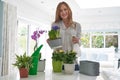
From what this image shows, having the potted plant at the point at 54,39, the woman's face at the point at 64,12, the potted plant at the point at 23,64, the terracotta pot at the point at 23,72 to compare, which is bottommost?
the terracotta pot at the point at 23,72

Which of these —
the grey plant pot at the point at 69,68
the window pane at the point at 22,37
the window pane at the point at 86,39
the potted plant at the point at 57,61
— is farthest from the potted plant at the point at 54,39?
the window pane at the point at 86,39

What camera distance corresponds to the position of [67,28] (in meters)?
1.46

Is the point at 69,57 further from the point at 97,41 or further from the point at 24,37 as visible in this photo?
the point at 97,41

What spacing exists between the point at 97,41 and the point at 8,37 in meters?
4.76

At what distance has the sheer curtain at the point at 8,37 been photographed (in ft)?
13.9

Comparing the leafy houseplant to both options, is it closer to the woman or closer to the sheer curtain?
the woman

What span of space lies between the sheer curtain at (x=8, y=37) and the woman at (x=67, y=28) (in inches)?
119

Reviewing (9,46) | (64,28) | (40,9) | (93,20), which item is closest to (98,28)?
(93,20)

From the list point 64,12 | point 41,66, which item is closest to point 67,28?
point 64,12

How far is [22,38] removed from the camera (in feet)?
18.5

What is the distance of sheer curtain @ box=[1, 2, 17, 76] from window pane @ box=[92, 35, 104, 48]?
14.4ft

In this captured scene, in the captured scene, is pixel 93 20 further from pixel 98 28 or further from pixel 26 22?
pixel 26 22

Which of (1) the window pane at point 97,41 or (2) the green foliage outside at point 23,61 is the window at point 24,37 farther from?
(2) the green foliage outside at point 23,61

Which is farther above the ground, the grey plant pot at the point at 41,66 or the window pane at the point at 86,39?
the window pane at the point at 86,39
